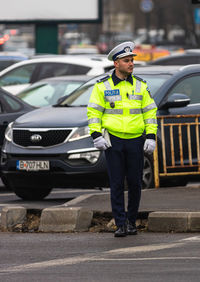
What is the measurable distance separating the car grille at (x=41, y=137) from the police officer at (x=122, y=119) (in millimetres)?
2771

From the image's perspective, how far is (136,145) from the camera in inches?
388

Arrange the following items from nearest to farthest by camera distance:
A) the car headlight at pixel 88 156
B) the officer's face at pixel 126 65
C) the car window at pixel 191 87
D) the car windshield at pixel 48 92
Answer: the officer's face at pixel 126 65 < the car headlight at pixel 88 156 < the car window at pixel 191 87 < the car windshield at pixel 48 92

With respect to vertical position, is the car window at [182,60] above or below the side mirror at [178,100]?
above

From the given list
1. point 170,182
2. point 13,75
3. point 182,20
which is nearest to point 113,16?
point 182,20

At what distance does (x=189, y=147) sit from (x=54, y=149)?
5.52 ft

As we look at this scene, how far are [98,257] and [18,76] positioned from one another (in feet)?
45.8

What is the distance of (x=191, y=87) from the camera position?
1370cm

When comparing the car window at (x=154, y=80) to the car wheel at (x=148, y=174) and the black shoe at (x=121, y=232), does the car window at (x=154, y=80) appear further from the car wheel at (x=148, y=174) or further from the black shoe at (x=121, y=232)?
the black shoe at (x=121, y=232)

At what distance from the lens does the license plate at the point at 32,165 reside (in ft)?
41.4

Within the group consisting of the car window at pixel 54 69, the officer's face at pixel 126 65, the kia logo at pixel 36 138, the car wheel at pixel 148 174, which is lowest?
the car wheel at pixel 148 174

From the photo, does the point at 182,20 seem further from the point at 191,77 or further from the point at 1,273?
the point at 1,273

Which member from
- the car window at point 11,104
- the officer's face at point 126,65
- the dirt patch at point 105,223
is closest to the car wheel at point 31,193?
the car window at point 11,104

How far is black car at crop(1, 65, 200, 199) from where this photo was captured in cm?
1255

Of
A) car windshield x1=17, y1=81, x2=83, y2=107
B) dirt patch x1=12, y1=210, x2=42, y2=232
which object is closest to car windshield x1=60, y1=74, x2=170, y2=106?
dirt patch x1=12, y1=210, x2=42, y2=232
